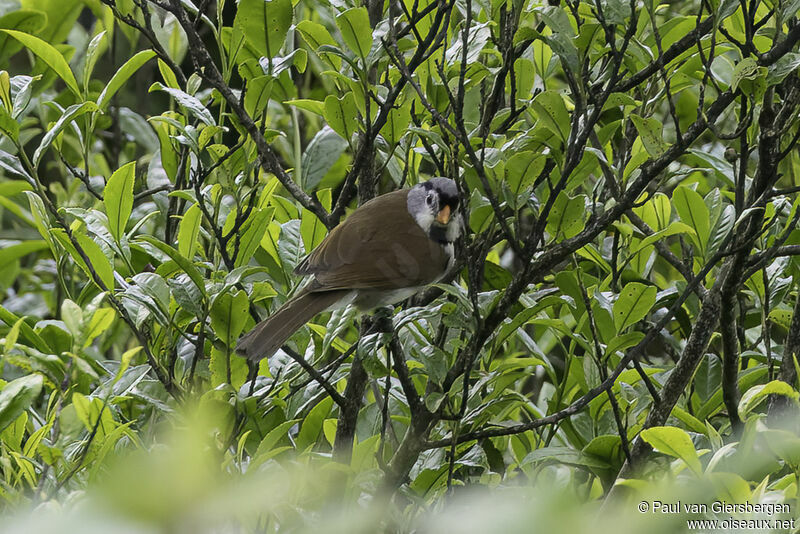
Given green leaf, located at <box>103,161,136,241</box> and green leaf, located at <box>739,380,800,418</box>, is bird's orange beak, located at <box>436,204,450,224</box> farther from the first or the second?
green leaf, located at <box>739,380,800,418</box>

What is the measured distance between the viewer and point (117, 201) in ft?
6.10

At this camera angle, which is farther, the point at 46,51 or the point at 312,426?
the point at 46,51

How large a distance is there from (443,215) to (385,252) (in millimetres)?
215

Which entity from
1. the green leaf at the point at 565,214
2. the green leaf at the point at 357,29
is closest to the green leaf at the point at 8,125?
the green leaf at the point at 357,29

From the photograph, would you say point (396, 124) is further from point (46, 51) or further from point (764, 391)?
point (764, 391)

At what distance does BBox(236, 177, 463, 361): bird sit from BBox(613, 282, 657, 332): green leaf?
1.79 feet

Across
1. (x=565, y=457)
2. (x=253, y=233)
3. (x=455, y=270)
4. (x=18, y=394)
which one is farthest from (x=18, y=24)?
(x=565, y=457)

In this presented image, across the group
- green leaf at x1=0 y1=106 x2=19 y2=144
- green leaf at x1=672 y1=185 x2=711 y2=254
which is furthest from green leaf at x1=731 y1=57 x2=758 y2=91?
green leaf at x1=0 y1=106 x2=19 y2=144

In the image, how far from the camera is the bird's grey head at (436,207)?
105 inches

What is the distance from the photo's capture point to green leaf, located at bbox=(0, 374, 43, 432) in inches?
51.1

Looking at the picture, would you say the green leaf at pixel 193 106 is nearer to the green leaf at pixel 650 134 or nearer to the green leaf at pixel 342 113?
the green leaf at pixel 342 113

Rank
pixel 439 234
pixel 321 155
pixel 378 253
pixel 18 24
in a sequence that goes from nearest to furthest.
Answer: pixel 321 155 < pixel 18 24 < pixel 378 253 < pixel 439 234

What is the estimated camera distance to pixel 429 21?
2.07m

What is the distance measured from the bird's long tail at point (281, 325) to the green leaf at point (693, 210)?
89 centimetres
